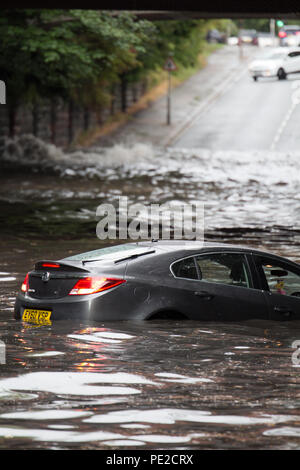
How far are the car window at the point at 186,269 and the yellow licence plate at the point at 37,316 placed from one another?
1516 mm

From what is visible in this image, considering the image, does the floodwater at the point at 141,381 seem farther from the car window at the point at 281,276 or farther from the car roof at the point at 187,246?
the car roof at the point at 187,246

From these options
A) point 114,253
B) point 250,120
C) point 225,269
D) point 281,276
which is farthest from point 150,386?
point 250,120

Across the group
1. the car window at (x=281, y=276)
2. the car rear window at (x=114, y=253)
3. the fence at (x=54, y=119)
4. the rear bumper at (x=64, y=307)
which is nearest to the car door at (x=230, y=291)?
the car window at (x=281, y=276)

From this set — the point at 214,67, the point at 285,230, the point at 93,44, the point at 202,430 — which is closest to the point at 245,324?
the point at 202,430

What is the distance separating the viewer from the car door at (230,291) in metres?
12.1

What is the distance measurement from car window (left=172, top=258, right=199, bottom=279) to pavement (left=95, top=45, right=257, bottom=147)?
41.0 m

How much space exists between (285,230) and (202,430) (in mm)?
17840

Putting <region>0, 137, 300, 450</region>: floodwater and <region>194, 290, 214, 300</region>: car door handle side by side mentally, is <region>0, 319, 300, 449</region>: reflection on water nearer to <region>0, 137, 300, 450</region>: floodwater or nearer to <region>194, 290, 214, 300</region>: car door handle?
<region>0, 137, 300, 450</region>: floodwater

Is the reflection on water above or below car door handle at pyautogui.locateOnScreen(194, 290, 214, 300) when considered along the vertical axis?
below

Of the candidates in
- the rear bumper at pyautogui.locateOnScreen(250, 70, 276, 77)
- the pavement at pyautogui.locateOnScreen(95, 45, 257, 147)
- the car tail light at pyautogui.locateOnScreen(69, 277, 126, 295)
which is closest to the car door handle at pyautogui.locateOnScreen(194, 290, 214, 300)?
the car tail light at pyautogui.locateOnScreen(69, 277, 126, 295)

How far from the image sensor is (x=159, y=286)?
11.8m

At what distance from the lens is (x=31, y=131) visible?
5109 cm

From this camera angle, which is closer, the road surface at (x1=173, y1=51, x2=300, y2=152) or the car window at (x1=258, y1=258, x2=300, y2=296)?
the car window at (x1=258, y1=258, x2=300, y2=296)

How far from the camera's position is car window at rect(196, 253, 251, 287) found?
1232 centimetres
